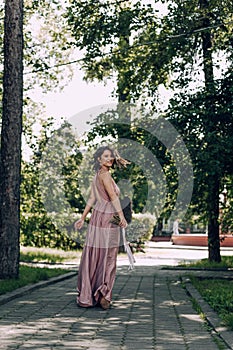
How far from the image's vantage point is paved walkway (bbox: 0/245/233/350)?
22.7ft

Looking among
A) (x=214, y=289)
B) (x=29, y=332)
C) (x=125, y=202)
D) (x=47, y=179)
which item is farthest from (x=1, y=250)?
(x=47, y=179)

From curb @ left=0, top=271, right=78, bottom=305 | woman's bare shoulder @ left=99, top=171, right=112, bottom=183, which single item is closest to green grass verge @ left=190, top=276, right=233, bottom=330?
woman's bare shoulder @ left=99, top=171, right=112, bottom=183

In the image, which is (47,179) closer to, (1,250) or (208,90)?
(208,90)

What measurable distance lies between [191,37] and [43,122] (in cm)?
1140

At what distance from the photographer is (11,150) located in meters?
13.2

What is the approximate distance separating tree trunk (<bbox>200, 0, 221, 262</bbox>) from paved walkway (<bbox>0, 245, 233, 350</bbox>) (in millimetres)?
5255

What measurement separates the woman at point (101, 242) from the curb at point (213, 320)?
1.35m

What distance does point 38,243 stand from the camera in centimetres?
2950

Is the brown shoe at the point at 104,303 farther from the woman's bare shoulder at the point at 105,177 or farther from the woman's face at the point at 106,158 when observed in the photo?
the woman's face at the point at 106,158

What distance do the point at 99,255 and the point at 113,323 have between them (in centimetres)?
159

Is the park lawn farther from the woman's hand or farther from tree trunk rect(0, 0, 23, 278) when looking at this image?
tree trunk rect(0, 0, 23, 278)

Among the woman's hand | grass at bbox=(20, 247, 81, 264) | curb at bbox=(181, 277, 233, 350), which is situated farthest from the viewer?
grass at bbox=(20, 247, 81, 264)

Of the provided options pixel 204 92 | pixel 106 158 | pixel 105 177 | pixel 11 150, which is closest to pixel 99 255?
pixel 105 177

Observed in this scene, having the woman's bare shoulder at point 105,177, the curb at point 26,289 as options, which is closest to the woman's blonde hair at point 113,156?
the woman's bare shoulder at point 105,177
